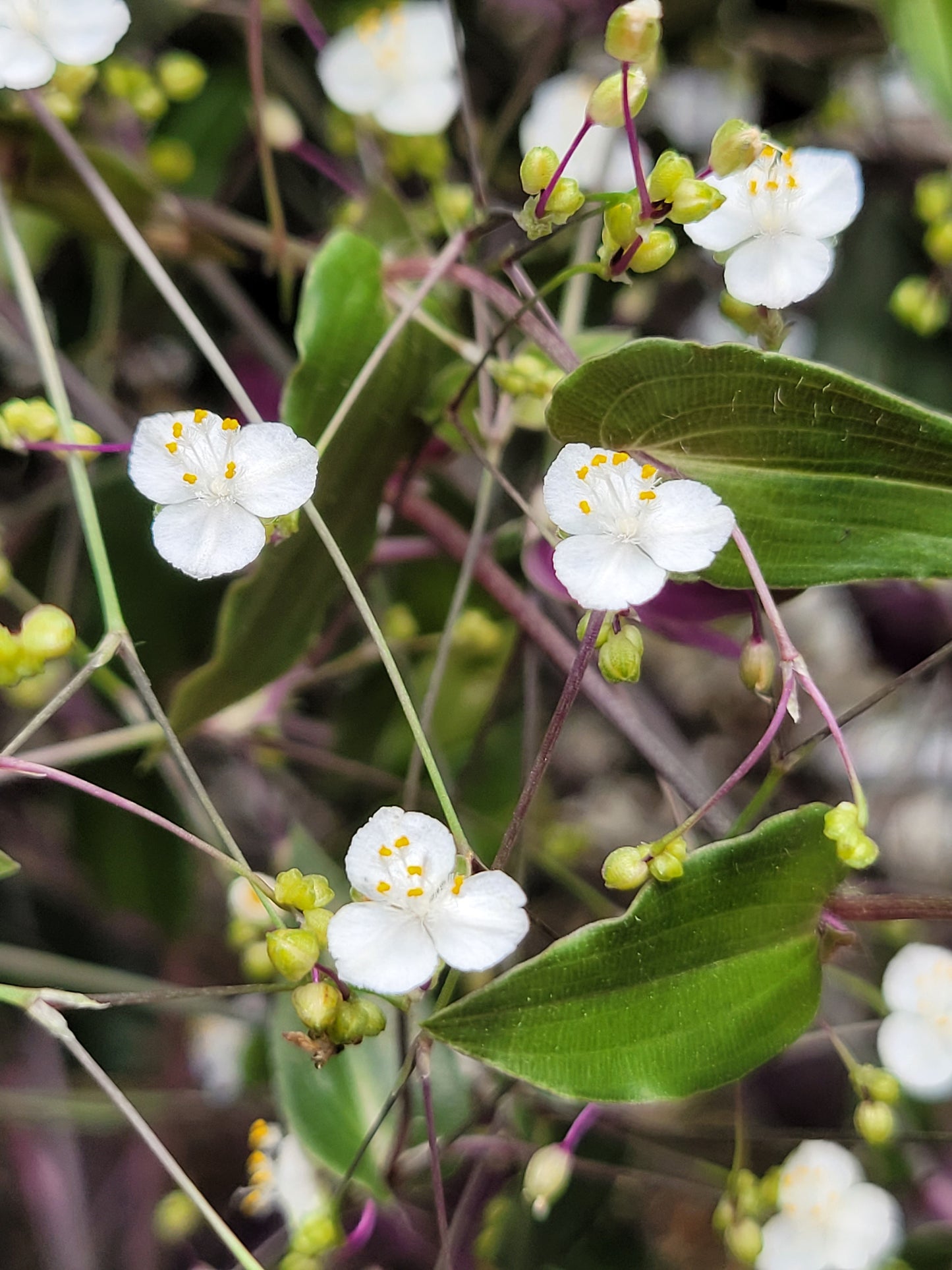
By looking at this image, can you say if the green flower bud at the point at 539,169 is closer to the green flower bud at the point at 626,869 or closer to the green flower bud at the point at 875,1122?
the green flower bud at the point at 626,869

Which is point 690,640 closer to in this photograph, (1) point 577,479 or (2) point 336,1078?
(1) point 577,479

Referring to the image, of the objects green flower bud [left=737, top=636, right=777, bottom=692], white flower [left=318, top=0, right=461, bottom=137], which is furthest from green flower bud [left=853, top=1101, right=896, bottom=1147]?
white flower [left=318, top=0, right=461, bottom=137]

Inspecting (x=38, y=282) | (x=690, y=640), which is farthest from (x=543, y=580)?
(x=38, y=282)

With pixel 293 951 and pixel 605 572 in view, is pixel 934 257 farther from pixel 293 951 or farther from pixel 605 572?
pixel 293 951

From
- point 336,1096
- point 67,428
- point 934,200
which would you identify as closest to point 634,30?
point 67,428

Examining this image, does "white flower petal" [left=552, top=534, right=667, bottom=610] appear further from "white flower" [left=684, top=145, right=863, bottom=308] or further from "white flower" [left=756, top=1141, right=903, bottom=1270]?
"white flower" [left=756, top=1141, right=903, bottom=1270]

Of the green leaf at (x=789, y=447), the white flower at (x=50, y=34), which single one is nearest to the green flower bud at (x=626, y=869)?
the green leaf at (x=789, y=447)
